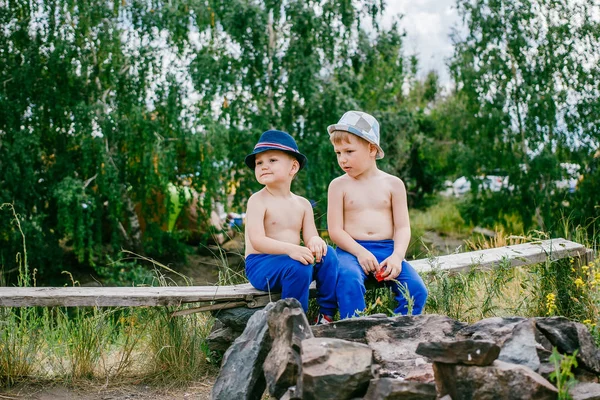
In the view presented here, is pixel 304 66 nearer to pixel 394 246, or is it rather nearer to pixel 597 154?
pixel 597 154

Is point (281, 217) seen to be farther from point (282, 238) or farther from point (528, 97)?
point (528, 97)

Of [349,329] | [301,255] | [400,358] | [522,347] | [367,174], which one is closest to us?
[522,347]

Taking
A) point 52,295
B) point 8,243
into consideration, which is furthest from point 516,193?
point 52,295

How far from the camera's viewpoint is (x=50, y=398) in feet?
11.5

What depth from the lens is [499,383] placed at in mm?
2287

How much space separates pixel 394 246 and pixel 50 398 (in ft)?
7.13

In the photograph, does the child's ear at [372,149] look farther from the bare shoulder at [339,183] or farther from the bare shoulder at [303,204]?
the bare shoulder at [303,204]

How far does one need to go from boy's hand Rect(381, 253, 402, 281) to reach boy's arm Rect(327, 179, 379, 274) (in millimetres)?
51

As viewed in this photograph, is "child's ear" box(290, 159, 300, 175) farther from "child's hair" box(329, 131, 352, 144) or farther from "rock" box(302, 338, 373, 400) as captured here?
"rock" box(302, 338, 373, 400)

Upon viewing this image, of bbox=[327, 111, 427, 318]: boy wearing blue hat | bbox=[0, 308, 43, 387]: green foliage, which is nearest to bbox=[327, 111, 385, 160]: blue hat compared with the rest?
A: bbox=[327, 111, 427, 318]: boy wearing blue hat

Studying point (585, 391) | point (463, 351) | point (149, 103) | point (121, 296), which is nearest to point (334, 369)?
point (463, 351)

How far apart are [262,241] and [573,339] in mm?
1682

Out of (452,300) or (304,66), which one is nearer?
(452,300)

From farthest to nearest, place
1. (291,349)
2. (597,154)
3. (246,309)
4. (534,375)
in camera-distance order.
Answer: (597,154) → (246,309) → (291,349) → (534,375)
